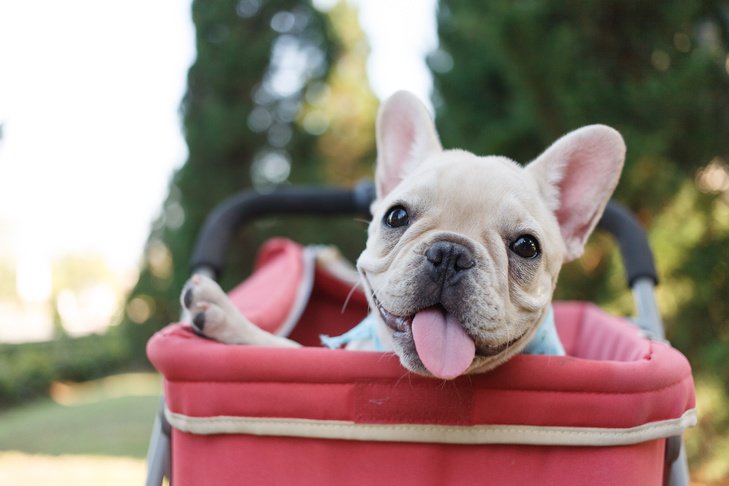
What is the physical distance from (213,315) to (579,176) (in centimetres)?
91

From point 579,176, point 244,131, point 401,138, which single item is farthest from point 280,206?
point 244,131

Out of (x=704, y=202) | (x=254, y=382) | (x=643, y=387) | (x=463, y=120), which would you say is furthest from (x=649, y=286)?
(x=463, y=120)

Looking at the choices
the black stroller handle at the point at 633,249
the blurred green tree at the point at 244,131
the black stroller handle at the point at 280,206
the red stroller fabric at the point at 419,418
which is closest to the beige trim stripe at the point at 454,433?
the red stroller fabric at the point at 419,418

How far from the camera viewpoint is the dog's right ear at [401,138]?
1635mm

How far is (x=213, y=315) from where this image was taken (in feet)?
4.41

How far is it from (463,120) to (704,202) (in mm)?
1586

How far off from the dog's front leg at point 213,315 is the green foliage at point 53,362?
22.5ft

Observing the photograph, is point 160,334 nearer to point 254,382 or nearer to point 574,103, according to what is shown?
point 254,382

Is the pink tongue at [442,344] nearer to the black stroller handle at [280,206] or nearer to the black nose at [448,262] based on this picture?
the black nose at [448,262]

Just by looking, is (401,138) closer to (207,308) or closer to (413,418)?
(207,308)

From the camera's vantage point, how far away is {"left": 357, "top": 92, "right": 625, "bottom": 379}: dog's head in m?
1.13

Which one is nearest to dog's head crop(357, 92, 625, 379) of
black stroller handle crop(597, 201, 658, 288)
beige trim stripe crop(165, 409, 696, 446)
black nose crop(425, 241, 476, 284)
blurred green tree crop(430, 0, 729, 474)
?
Result: black nose crop(425, 241, 476, 284)

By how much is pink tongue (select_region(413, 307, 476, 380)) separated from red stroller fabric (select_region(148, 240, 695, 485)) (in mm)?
51

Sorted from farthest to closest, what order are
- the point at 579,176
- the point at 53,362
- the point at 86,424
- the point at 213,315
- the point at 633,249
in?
the point at 53,362, the point at 86,424, the point at 633,249, the point at 579,176, the point at 213,315
